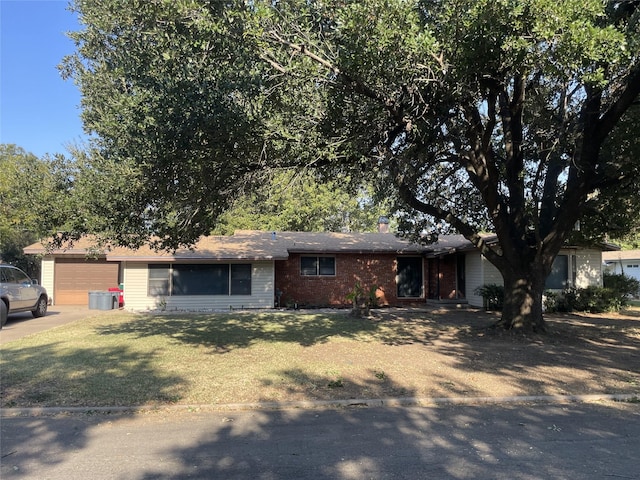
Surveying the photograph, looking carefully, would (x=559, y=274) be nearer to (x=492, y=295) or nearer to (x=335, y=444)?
(x=492, y=295)

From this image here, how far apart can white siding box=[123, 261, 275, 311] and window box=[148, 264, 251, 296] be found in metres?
0.21

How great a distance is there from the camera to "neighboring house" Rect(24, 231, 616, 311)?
65.0 feet

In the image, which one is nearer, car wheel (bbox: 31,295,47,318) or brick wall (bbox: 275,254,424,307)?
car wheel (bbox: 31,295,47,318)

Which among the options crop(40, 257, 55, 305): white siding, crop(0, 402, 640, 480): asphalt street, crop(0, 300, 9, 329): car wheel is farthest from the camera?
crop(40, 257, 55, 305): white siding

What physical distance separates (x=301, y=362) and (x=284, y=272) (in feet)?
40.5

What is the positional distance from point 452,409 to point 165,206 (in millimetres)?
6824

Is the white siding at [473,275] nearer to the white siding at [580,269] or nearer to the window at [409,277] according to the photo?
the white siding at [580,269]

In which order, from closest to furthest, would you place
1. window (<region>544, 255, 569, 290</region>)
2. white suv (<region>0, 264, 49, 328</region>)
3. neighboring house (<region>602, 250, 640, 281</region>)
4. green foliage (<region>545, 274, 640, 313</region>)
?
white suv (<region>0, 264, 49, 328</region>) < green foliage (<region>545, 274, 640, 313</region>) < window (<region>544, 255, 569, 290</region>) < neighboring house (<region>602, 250, 640, 281</region>)

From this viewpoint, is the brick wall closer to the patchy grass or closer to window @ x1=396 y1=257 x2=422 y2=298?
window @ x1=396 y1=257 x2=422 y2=298

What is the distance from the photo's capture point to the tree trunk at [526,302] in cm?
1198

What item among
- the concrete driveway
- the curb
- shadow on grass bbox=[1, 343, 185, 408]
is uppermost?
the concrete driveway

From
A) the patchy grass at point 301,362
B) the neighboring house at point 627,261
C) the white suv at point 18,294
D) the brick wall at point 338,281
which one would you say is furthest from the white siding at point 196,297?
the neighboring house at point 627,261

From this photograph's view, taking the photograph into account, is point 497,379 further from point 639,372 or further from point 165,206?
point 165,206

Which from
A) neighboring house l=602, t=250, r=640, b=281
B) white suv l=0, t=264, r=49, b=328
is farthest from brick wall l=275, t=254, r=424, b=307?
neighboring house l=602, t=250, r=640, b=281
